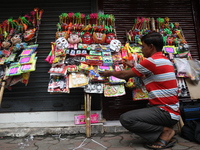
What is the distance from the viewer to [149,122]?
7.39ft

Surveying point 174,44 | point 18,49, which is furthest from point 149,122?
point 18,49

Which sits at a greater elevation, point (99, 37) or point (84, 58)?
point (99, 37)

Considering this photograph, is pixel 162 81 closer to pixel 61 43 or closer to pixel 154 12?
pixel 61 43

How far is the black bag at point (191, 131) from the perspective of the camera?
2.53m

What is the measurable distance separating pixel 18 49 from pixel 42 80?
85 centimetres

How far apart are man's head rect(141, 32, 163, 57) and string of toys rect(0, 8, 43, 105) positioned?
203 cm

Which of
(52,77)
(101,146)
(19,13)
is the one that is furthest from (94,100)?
(19,13)

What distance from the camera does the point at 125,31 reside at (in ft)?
13.6

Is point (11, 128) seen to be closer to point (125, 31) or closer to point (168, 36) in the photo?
point (125, 31)

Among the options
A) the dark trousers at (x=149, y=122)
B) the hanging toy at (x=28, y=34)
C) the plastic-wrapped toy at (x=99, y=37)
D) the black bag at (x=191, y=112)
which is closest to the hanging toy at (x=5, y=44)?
the hanging toy at (x=28, y=34)

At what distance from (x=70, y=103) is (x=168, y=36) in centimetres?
271

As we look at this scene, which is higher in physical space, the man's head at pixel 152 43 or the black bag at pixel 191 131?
the man's head at pixel 152 43

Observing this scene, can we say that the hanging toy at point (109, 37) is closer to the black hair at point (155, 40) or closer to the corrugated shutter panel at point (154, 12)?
the corrugated shutter panel at point (154, 12)

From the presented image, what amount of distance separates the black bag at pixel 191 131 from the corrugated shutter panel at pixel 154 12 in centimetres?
215
